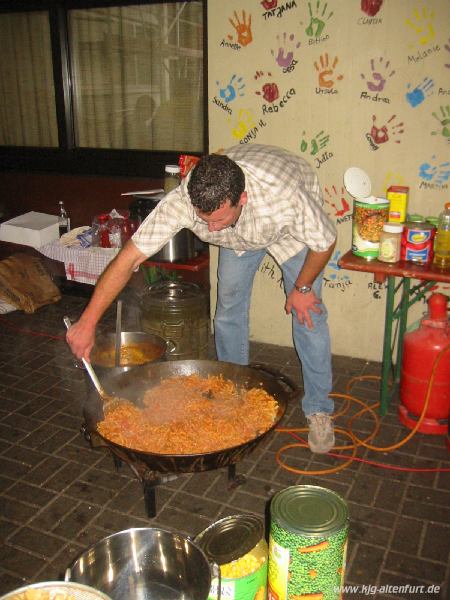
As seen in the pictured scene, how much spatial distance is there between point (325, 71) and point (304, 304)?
1682 millimetres

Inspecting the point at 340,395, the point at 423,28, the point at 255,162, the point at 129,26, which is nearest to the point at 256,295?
the point at 340,395

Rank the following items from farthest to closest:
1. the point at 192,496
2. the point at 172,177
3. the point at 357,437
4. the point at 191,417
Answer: the point at 172,177
the point at 357,437
the point at 192,496
the point at 191,417

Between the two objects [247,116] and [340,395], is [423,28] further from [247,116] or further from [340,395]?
[340,395]

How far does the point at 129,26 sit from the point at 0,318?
9.32 feet

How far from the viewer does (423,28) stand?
3.46 metres

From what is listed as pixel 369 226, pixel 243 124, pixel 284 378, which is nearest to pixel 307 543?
pixel 284 378

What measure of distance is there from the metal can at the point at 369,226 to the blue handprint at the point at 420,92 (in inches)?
26.5

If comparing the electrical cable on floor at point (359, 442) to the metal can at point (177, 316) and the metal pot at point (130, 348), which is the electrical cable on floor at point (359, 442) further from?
the metal can at point (177, 316)

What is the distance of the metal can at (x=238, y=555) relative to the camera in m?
2.01

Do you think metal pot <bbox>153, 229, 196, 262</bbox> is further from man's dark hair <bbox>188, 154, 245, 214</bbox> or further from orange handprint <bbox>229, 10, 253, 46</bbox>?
man's dark hair <bbox>188, 154, 245, 214</bbox>

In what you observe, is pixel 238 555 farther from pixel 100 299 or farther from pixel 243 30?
pixel 243 30

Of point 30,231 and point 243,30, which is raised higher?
point 243,30

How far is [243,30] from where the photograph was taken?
3.91m

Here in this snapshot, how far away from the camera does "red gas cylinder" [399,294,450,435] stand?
3.32 meters
